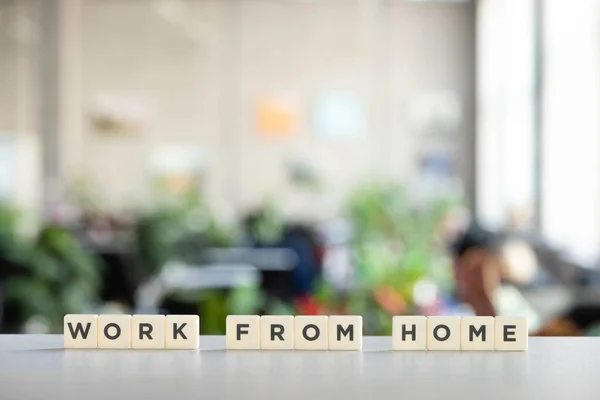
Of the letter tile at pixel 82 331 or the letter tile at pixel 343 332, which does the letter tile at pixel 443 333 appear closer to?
the letter tile at pixel 343 332

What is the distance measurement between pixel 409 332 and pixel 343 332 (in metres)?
0.06

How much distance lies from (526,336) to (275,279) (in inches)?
220

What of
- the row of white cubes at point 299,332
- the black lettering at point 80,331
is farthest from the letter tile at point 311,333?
the black lettering at point 80,331

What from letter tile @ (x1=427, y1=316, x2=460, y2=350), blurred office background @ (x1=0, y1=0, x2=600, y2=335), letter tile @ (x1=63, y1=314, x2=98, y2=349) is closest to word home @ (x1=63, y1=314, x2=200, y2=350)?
letter tile @ (x1=63, y1=314, x2=98, y2=349)

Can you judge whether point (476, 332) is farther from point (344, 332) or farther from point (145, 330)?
point (145, 330)

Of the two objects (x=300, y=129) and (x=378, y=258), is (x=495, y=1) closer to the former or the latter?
(x=300, y=129)

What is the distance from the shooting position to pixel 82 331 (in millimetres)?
859

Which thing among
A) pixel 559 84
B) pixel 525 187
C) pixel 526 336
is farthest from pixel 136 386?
pixel 525 187

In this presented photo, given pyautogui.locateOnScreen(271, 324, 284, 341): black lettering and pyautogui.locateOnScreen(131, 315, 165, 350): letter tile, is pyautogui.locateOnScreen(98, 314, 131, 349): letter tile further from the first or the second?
pyautogui.locateOnScreen(271, 324, 284, 341): black lettering

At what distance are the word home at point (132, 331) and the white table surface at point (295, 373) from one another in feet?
0.04

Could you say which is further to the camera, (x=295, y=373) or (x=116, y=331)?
(x=116, y=331)

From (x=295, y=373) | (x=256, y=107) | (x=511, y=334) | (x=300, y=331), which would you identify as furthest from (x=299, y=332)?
(x=256, y=107)

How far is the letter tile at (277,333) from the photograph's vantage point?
2.75 ft

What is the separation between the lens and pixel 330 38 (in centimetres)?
1134
